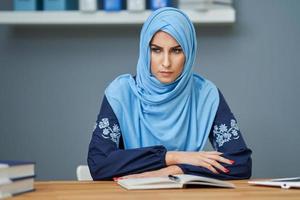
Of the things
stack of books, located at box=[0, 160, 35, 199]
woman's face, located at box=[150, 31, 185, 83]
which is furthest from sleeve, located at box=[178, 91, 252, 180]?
stack of books, located at box=[0, 160, 35, 199]

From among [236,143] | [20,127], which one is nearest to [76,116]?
[20,127]

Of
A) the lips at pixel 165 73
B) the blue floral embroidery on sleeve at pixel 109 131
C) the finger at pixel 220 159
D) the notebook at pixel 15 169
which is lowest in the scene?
the finger at pixel 220 159

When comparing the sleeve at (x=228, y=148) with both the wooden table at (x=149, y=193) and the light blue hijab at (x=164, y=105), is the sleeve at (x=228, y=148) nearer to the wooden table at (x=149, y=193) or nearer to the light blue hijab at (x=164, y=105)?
the light blue hijab at (x=164, y=105)

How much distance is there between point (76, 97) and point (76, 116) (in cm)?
11

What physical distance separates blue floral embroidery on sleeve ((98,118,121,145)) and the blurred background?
1.15m

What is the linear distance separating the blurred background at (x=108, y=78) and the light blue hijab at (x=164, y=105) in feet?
3.28

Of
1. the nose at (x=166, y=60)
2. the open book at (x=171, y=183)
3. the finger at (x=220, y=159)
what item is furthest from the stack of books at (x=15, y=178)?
the nose at (x=166, y=60)

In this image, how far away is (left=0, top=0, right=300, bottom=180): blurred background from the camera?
341 centimetres

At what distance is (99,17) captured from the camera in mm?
3191

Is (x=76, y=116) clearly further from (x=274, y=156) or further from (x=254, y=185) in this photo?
(x=254, y=185)

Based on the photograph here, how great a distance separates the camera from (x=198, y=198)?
1.56 meters

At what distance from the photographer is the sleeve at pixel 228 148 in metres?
2.05

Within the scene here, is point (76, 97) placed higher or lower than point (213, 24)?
lower

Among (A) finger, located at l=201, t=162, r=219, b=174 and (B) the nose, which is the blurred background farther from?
(A) finger, located at l=201, t=162, r=219, b=174
